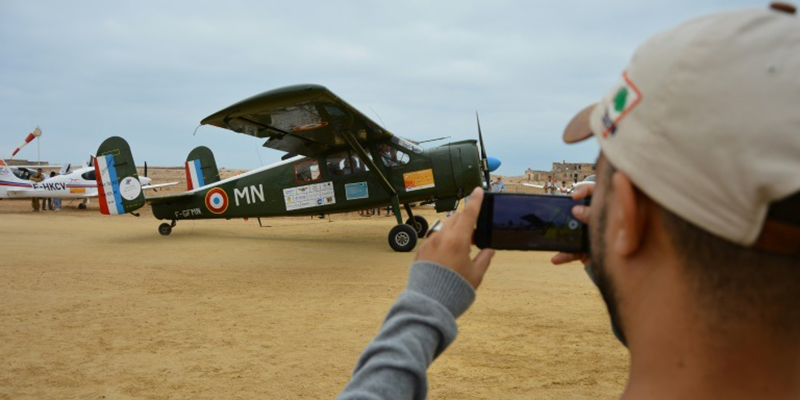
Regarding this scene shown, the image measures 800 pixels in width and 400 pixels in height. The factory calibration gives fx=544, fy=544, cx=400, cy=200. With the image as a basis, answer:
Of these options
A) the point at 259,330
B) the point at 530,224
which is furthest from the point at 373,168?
the point at 530,224

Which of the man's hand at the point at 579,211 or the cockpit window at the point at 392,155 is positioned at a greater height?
the cockpit window at the point at 392,155

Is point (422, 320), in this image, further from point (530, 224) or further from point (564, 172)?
point (564, 172)

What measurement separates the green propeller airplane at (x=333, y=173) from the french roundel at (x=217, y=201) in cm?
2

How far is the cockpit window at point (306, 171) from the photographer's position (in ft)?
40.3

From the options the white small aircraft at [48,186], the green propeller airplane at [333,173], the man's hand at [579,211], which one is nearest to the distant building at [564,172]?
the white small aircraft at [48,186]

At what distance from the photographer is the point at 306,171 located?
1241 centimetres

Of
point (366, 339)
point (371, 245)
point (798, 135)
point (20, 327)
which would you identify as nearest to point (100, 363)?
point (20, 327)

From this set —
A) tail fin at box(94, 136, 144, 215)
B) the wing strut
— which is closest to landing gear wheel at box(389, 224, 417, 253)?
the wing strut

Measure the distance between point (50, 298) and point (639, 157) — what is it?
7.24m

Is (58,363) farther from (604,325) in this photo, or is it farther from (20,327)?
(604,325)

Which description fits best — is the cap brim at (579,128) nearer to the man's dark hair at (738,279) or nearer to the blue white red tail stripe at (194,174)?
the man's dark hair at (738,279)

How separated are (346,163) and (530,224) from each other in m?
10.6

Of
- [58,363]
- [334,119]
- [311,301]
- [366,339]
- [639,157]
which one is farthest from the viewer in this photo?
[334,119]

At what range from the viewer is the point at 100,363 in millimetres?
4094
